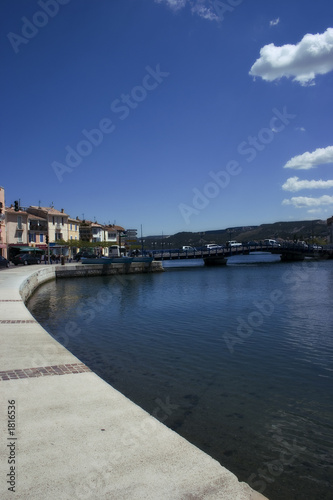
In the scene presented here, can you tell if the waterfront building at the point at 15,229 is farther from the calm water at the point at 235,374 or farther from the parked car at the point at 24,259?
the calm water at the point at 235,374

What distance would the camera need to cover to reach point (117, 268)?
49.5 metres

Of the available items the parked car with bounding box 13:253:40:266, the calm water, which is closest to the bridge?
the parked car with bounding box 13:253:40:266

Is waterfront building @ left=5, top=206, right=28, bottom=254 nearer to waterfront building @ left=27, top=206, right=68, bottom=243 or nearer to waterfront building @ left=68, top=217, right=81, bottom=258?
waterfront building @ left=27, top=206, right=68, bottom=243

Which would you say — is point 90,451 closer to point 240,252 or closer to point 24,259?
point 24,259

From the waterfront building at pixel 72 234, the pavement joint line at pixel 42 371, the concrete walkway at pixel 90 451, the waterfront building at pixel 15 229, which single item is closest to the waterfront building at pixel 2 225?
the waterfront building at pixel 15 229

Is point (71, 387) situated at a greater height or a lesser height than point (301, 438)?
greater

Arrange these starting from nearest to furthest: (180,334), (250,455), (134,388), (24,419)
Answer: (24,419) → (250,455) → (134,388) → (180,334)

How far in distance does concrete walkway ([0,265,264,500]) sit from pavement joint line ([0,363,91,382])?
0.08 meters

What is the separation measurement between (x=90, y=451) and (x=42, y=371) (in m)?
3.03

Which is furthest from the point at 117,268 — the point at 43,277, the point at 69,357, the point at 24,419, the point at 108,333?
the point at 24,419

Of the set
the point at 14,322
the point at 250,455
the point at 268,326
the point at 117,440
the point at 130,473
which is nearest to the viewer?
the point at 130,473

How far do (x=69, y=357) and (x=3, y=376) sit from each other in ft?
5.15

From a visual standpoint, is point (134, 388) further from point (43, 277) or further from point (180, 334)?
point (43, 277)

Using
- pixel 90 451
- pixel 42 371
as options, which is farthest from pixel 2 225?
pixel 90 451
